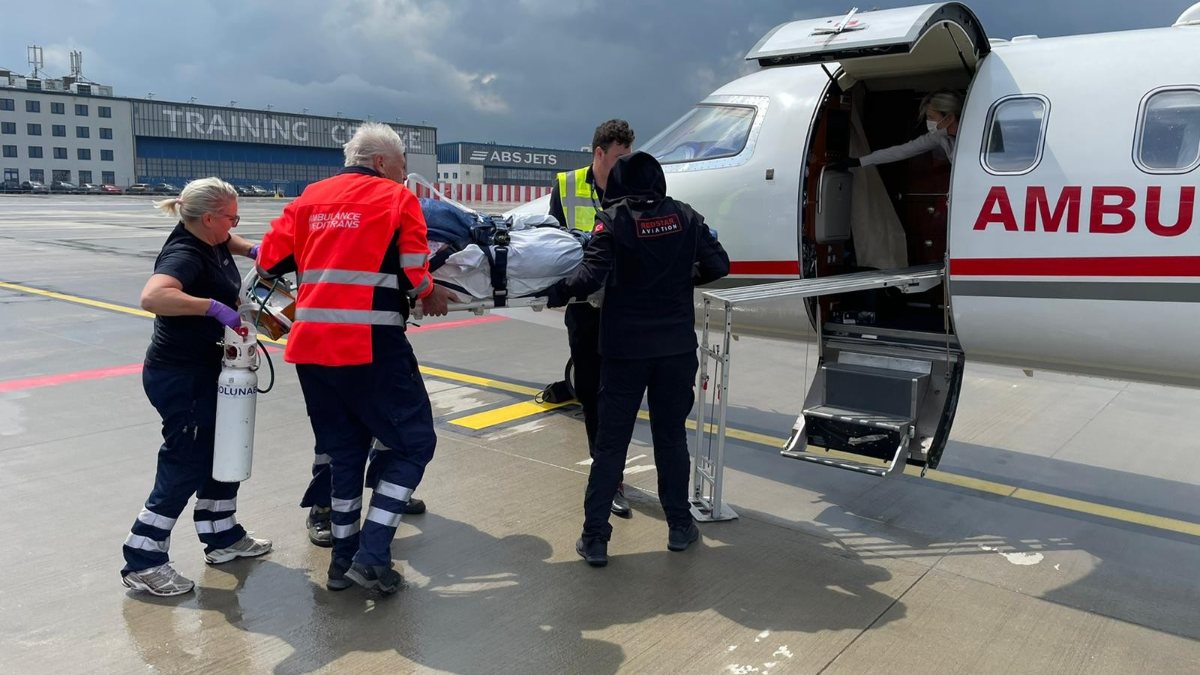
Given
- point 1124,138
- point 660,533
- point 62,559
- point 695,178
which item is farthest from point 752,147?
point 62,559

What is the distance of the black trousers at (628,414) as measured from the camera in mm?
4867

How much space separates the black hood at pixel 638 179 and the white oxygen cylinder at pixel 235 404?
6.66 ft

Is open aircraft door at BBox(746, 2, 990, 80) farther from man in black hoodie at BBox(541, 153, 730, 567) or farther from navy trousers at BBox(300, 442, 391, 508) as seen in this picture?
navy trousers at BBox(300, 442, 391, 508)

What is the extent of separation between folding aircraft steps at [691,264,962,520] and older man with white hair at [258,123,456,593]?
1.81 m

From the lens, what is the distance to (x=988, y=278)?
216 inches

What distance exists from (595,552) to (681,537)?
1.80ft

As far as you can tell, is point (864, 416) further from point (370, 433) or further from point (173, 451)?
point (173, 451)

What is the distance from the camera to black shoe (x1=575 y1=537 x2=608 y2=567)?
489cm

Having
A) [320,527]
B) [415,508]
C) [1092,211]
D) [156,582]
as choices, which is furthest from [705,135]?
[156,582]

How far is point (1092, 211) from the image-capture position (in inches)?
202

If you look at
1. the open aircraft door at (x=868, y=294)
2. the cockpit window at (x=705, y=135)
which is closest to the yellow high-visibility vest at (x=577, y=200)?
the cockpit window at (x=705, y=135)

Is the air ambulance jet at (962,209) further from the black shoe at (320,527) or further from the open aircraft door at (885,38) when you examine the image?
the black shoe at (320,527)

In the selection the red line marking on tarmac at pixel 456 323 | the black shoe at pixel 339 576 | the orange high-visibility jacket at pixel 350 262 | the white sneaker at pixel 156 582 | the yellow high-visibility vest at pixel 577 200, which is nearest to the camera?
the orange high-visibility jacket at pixel 350 262

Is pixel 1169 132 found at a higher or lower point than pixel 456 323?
higher
